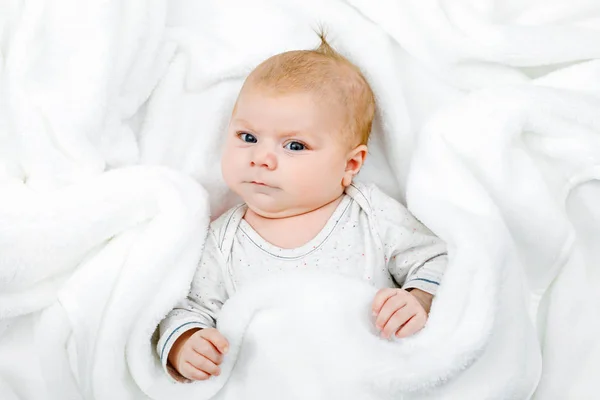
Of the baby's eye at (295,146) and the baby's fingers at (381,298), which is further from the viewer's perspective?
the baby's eye at (295,146)

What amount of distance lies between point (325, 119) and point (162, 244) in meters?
0.33

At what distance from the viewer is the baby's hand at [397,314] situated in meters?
1.09

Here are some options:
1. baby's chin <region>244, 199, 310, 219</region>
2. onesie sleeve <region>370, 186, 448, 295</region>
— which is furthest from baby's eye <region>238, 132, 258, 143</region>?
onesie sleeve <region>370, 186, 448, 295</region>

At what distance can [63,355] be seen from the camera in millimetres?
1172

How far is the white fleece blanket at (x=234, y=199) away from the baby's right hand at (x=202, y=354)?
0.12 feet

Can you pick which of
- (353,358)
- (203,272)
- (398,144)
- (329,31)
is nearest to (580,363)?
(353,358)

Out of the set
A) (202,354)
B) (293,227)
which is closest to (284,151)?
(293,227)

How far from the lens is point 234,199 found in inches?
56.9

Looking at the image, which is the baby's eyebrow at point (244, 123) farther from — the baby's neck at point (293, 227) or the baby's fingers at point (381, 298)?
the baby's fingers at point (381, 298)

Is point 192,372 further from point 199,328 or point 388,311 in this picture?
point 388,311

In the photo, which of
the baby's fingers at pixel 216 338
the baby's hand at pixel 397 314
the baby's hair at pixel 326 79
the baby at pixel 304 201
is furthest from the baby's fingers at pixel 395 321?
the baby's hair at pixel 326 79

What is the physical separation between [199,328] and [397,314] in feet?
1.00

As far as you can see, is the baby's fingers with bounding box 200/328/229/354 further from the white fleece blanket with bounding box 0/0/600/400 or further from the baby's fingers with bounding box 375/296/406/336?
the baby's fingers with bounding box 375/296/406/336

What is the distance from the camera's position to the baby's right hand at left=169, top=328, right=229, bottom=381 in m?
1.10
